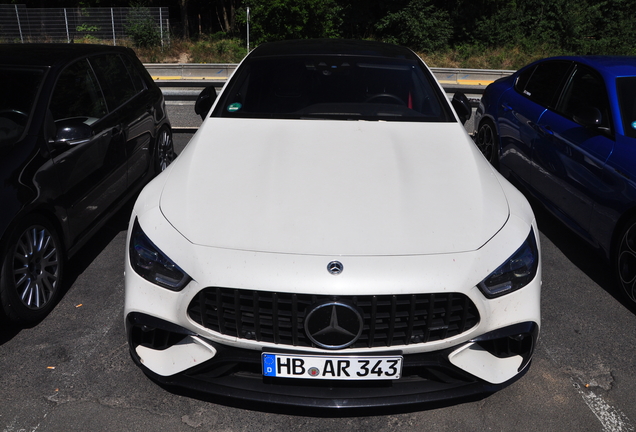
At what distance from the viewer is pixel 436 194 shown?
115 inches

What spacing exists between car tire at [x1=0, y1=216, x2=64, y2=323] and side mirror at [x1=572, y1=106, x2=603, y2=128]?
3.76 m

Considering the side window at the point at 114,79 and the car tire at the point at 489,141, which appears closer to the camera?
the side window at the point at 114,79

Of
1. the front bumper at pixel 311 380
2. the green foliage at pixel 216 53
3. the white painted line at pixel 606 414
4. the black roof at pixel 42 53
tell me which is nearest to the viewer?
the front bumper at pixel 311 380

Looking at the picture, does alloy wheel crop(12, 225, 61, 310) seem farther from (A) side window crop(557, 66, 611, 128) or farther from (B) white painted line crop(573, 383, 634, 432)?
(A) side window crop(557, 66, 611, 128)

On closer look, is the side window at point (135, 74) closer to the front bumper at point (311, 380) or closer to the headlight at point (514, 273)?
the front bumper at point (311, 380)

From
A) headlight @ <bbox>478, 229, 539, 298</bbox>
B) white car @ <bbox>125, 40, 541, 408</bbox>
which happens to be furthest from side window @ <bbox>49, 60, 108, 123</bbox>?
headlight @ <bbox>478, 229, 539, 298</bbox>

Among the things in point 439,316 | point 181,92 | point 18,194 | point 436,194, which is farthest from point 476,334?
point 181,92

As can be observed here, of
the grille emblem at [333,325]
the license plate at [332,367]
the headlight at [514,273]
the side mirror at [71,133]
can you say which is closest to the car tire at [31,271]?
the side mirror at [71,133]

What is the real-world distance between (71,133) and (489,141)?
4.32 meters

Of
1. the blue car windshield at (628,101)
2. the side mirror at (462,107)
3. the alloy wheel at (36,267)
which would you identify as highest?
the blue car windshield at (628,101)

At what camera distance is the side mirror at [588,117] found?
4.31 metres

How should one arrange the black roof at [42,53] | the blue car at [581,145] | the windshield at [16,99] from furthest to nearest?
1. the black roof at [42,53]
2. the blue car at [581,145]
3. the windshield at [16,99]

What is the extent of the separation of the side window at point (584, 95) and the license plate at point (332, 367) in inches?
113

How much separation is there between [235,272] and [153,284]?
399 mm
